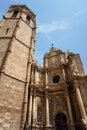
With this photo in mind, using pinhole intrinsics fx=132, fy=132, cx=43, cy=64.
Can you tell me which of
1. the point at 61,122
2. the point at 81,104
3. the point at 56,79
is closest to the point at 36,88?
the point at 56,79

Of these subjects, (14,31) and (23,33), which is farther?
(23,33)

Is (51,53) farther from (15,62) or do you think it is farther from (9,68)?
(9,68)

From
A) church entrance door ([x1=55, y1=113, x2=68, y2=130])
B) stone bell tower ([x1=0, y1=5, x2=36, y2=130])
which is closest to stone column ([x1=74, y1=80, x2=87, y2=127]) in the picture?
church entrance door ([x1=55, y1=113, x2=68, y2=130])

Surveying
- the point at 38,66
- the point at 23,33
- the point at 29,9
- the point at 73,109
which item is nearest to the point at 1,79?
the point at 38,66

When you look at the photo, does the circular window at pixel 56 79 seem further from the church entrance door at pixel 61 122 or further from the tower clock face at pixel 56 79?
the church entrance door at pixel 61 122

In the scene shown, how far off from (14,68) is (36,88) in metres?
3.47

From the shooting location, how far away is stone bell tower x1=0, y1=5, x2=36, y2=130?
12.0 m

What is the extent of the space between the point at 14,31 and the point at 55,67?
7.73 meters

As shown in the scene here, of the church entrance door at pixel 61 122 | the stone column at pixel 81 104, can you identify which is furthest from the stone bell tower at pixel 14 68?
the stone column at pixel 81 104

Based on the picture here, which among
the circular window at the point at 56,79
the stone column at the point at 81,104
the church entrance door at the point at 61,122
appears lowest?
the church entrance door at the point at 61,122

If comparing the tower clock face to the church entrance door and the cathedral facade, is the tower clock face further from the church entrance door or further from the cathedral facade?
the church entrance door

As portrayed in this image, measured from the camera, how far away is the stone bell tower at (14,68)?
12023mm

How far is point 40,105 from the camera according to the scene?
49.8 feet

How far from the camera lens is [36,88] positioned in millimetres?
15602
